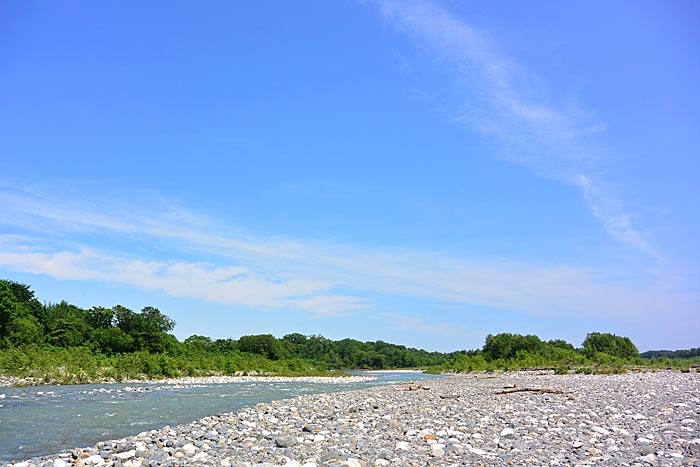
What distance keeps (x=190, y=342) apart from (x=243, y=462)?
259 feet

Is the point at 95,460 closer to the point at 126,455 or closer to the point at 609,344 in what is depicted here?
the point at 126,455

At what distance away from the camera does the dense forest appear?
3681 cm

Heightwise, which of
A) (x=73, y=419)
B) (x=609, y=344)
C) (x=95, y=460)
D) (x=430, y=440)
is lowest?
(x=73, y=419)

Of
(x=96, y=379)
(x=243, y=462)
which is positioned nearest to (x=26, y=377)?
(x=96, y=379)

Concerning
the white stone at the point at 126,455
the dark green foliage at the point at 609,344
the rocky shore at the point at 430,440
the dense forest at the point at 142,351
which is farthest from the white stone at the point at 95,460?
the dark green foliage at the point at 609,344

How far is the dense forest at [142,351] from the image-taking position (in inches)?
1449

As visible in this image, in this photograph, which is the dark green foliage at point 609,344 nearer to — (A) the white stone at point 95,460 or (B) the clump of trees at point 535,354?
(B) the clump of trees at point 535,354

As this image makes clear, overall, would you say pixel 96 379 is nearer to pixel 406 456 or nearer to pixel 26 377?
pixel 26 377

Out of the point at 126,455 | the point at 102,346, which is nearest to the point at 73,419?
the point at 126,455

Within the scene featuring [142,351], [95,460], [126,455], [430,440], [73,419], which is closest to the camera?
[95,460]

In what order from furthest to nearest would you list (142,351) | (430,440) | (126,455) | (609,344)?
(609,344), (142,351), (430,440), (126,455)

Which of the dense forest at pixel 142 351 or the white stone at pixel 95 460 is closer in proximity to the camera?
the white stone at pixel 95 460

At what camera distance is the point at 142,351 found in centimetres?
5222

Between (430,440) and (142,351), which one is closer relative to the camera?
(430,440)
